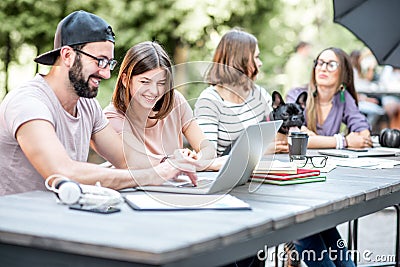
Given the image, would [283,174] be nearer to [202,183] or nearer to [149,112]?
[202,183]

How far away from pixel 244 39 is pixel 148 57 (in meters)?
1.19

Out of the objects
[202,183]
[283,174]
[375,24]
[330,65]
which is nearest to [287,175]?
[283,174]

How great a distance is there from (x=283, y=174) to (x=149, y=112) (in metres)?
0.64

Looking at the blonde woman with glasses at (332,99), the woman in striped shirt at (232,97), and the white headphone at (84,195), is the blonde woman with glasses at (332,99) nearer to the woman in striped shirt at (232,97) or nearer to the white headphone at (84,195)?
the woman in striped shirt at (232,97)

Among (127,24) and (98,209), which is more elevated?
(127,24)

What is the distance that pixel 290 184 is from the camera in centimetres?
245

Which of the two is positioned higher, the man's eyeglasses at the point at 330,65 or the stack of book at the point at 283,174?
the man's eyeglasses at the point at 330,65

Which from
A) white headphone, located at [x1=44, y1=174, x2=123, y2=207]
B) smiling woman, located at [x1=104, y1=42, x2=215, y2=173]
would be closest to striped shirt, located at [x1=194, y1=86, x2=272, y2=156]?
smiling woman, located at [x1=104, y1=42, x2=215, y2=173]

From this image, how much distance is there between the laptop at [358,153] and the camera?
3451 mm

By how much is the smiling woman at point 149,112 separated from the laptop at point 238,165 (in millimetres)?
224

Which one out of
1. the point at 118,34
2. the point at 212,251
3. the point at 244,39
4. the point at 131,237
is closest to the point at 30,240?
the point at 131,237

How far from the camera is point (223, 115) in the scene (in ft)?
11.5

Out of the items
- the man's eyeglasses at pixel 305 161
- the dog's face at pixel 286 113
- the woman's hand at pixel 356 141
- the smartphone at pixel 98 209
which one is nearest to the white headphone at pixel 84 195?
the smartphone at pixel 98 209

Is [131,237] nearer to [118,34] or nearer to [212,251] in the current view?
[212,251]
